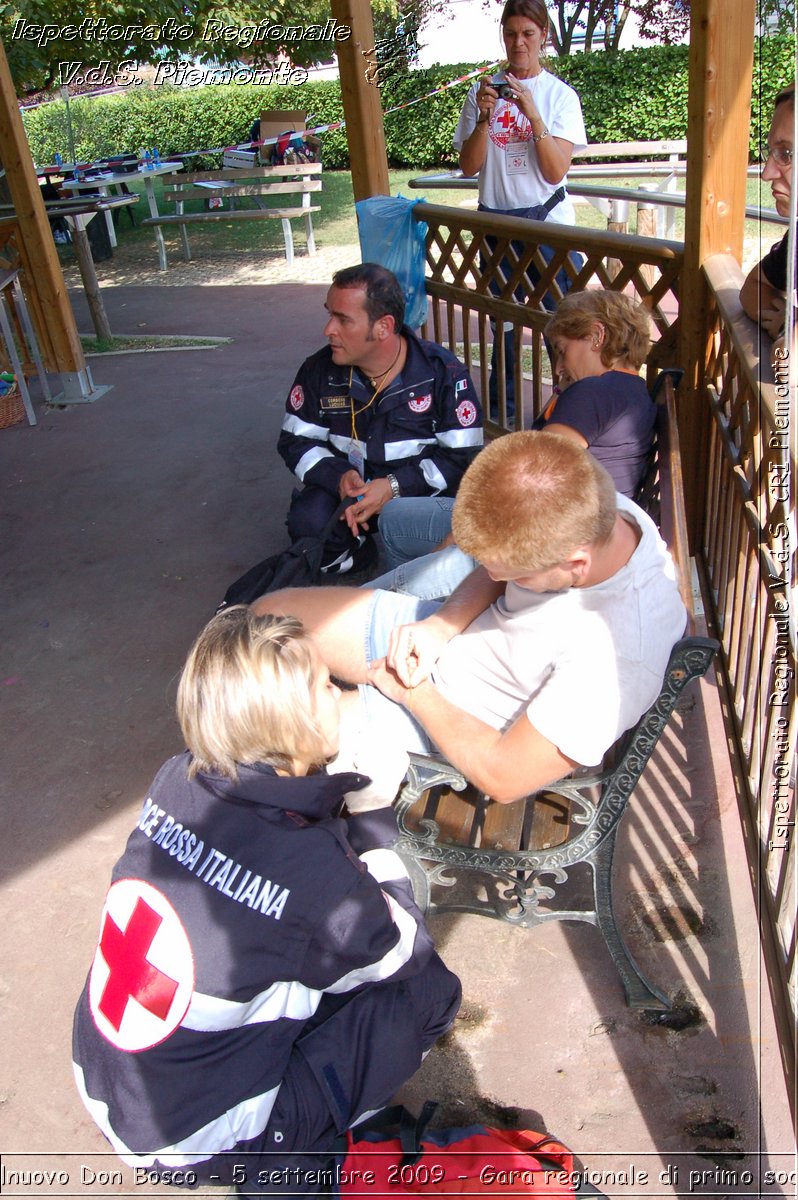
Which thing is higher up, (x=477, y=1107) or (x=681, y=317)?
(x=681, y=317)

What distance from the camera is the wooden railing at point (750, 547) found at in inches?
67.5

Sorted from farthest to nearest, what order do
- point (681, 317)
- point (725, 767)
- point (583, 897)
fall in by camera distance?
1. point (681, 317)
2. point (725, 767)
3. point (583, 897)

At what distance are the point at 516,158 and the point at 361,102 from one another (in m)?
0.93

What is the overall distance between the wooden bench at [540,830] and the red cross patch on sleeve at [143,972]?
0.62 metres

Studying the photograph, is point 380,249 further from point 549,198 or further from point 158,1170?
point 158,1170

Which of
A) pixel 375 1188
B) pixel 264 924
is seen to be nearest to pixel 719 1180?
pixel 375 1188

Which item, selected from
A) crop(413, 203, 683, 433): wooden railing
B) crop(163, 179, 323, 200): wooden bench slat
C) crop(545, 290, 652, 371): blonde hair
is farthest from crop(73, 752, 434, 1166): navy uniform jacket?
crop(163, 179, 323, 200): wooden bench slat

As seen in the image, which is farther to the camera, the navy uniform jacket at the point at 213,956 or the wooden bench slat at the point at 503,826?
the wooden bench slat at the point at 503,826

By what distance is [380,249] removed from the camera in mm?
5270

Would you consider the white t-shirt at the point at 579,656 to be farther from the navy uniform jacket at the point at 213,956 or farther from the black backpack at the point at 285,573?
the black backpack at the point at 285,573

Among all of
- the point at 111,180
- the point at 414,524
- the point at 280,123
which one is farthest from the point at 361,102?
the point at 280,123

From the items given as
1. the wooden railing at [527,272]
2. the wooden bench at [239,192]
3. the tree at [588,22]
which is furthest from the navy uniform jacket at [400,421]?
the tree at [588,22]

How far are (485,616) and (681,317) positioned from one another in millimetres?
1700

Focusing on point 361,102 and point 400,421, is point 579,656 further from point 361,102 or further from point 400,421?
point 361,102
